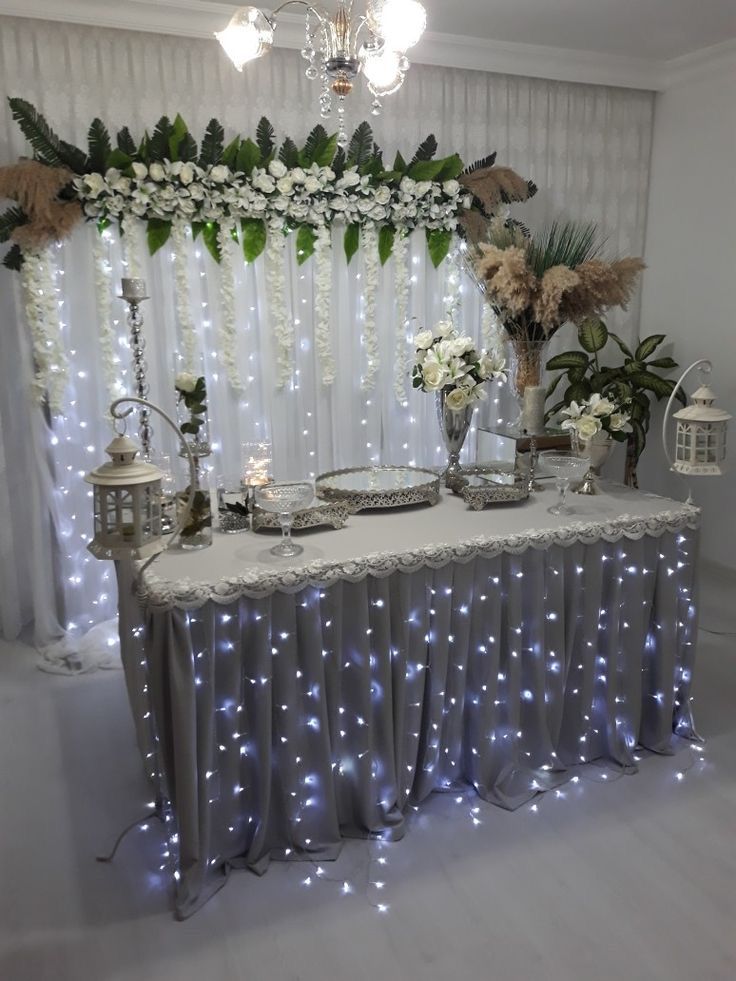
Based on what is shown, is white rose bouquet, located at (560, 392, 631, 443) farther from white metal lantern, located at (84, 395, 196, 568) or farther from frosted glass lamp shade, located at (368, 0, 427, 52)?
white metal lantern, located at (84, 395, 196, 568)

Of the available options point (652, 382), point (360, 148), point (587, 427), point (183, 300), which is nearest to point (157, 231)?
point (183, 300)

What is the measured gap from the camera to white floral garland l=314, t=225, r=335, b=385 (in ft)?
12.0

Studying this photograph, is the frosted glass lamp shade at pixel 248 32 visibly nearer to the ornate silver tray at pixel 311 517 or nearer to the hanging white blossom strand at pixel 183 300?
the ornate silver tray at pixel 311 517

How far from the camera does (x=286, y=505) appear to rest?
221cm

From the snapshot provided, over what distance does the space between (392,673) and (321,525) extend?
1.64 feet

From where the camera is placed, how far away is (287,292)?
3705mm

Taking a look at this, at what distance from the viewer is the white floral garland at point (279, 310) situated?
360cm

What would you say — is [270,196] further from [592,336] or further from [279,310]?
[592,336]

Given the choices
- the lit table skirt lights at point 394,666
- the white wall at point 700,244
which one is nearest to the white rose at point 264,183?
the lit table skirt lights at point 394,666

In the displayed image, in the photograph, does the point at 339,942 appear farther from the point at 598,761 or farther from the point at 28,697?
the point at 28,697

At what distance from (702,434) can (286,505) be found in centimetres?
144

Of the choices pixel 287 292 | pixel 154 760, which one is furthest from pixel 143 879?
pixel 287 292

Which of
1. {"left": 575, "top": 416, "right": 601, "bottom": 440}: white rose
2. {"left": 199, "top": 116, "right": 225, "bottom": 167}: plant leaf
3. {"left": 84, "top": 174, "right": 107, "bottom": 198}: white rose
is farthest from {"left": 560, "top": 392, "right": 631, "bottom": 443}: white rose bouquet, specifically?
{"left": 84, "top": 174, "right": 107, "bottom": 198}: white rose

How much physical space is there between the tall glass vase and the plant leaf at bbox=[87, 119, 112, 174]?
172 cm
